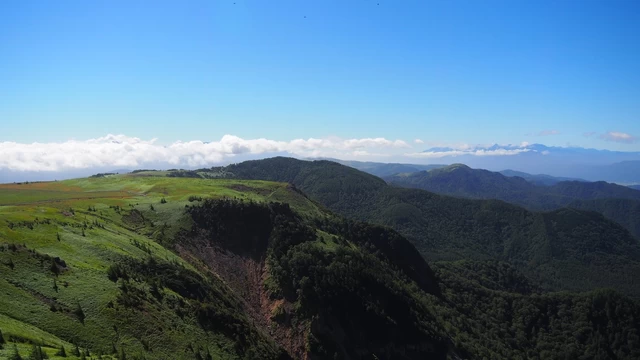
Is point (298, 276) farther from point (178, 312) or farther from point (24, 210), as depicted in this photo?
point (24, 210)

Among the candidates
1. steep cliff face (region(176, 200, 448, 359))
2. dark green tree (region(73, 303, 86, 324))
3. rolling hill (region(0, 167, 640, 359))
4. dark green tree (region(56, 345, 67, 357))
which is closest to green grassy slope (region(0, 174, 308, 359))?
dark green tree (region(73, 303, 86, 324))

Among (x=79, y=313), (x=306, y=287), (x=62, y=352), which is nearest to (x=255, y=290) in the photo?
(x=306, y=287)

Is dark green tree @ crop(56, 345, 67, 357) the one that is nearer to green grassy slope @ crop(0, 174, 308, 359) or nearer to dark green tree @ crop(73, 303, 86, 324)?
green grassy slope @ crop(0, 174, 308, 359)

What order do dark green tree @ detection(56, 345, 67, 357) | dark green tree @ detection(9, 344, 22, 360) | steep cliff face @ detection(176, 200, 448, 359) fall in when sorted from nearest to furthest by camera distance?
dark green tree @ detection(9, 344, 22, 360)
dark green tree @ detection(56, 345, 67, 357)
steep cliff face @ detection(176, 200, 448, 359)

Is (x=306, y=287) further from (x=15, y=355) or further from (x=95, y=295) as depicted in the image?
(x=15, y=355)

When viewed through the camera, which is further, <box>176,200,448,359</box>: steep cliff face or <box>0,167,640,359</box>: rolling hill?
<box>176,200,448,359</box>: steep cliff face

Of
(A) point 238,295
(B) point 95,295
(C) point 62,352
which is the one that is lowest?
(A) point 238,295

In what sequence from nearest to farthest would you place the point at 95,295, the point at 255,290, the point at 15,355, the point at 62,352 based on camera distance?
1. the point at 15,355
2. the point at 62,352
3. the point at 95,295
4. the point at 255,290

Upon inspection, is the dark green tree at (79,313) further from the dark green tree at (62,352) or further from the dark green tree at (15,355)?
the dark green tree at (15,355)

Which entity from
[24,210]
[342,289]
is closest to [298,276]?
[342,289]

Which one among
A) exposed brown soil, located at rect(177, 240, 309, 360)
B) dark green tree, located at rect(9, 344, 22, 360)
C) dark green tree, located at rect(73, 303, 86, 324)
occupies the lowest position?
exposed brown soil, located at rect(177, 240, 309, 360)

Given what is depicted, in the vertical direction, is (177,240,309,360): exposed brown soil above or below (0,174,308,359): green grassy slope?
below
